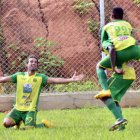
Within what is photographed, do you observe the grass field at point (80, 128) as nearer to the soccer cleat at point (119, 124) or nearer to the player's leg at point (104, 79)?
the soccer cleat at point (119, 124)

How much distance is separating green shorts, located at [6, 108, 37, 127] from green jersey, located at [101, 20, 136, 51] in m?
1.65

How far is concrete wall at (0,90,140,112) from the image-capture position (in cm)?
775

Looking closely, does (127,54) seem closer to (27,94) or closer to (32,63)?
(32,63)

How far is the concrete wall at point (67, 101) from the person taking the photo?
305 inches

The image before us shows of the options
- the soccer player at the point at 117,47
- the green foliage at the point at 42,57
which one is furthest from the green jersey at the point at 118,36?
the green foliage at the point at 42,57

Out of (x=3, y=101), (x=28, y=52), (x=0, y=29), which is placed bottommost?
(x=3, y=101)

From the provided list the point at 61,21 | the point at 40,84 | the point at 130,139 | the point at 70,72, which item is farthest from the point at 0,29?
the point at 130,139

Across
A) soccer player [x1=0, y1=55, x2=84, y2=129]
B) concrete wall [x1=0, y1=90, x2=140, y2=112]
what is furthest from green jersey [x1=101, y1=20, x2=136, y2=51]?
concrete wall [x1=0, y1=90, x2=140, y2=112]

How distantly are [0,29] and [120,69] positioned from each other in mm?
4573

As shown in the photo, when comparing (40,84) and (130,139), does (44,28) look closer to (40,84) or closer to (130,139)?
(40,84)

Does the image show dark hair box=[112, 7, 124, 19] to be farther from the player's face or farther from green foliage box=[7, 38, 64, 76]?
green foliage box=[7, 38, 64, 76]

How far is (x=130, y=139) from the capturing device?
405 centimetres

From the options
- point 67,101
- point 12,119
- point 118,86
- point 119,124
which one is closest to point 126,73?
point 118,86

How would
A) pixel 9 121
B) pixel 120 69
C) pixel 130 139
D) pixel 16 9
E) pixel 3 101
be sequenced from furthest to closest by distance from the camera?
pixel 16 9 < pixel 3 101 < pixel 9 121 < pixel 120 69 < pixel 130 139
